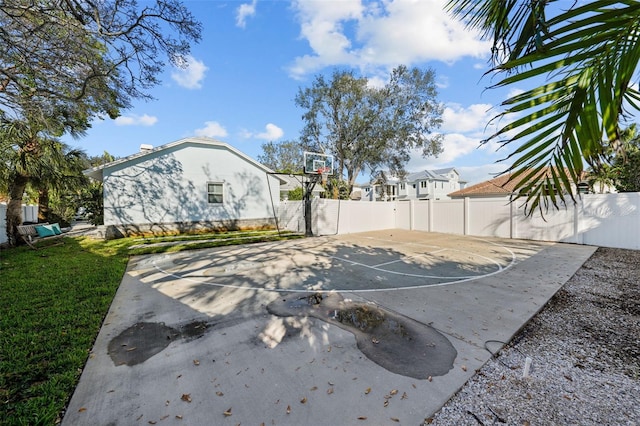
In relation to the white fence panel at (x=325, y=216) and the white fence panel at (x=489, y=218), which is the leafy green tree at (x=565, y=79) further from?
the white fence panel at (x=489, y=218)

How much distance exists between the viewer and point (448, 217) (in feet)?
49.2

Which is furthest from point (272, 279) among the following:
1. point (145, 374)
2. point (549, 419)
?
point (549, 419)

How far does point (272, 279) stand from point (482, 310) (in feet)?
13.6

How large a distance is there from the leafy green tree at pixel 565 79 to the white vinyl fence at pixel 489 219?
630cm

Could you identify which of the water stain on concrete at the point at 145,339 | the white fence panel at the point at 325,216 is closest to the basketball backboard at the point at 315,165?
the white fence panel at the point at 325,216

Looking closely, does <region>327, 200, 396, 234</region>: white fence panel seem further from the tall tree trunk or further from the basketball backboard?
the tall tree trunk

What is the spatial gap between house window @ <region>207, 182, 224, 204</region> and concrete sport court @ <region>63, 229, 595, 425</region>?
27.6 feet

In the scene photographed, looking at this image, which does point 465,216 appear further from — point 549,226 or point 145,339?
point 145,339

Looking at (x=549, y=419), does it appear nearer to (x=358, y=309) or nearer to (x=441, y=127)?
(x=358, y=309)

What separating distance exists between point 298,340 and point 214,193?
1340cm

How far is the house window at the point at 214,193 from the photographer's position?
15.1 metres

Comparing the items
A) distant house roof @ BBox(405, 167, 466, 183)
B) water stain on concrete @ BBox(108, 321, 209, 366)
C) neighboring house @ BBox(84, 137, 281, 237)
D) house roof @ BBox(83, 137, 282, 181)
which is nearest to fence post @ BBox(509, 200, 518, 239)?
neighboring house @ BBox(84, 137, 281, 237)

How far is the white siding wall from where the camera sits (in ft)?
42.7

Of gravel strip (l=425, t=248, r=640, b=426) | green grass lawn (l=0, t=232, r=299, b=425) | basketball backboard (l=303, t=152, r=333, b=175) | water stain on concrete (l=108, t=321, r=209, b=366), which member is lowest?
gravel strip (l=425, t=248, r=640, b=426)
